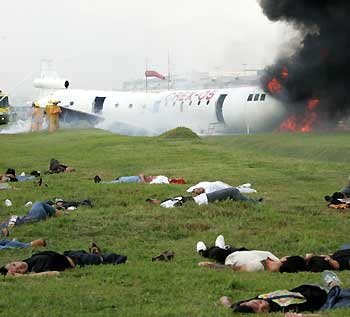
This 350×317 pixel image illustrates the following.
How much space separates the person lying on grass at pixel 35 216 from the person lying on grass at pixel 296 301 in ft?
19.0

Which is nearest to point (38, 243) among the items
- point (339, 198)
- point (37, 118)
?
point (339, 198)

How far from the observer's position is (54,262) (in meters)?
8.29

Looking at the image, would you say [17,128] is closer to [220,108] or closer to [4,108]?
[4,108]

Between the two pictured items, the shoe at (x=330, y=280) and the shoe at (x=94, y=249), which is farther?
the shoe at (x=94, y=249)

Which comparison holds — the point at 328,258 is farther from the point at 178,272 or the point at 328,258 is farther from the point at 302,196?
the point at 302,196

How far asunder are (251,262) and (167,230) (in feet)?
9.67

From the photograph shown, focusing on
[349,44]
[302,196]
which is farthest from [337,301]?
[349,44]

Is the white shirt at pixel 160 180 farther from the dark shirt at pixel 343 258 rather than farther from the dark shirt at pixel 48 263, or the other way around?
the dark shirt at pixel 48 263

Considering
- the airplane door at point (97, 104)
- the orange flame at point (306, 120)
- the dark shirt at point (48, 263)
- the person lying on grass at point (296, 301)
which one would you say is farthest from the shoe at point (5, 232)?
the airplane door at point (97, 104)

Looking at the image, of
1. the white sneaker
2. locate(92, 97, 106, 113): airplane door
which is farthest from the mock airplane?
the white sneaker

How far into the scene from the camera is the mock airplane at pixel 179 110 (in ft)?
136

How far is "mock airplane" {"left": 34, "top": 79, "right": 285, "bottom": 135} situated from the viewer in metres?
41.3

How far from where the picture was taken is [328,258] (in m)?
8.56

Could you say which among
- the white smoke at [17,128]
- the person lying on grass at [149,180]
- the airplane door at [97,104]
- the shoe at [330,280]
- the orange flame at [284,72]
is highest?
the orange flame at [284,72]
